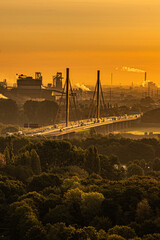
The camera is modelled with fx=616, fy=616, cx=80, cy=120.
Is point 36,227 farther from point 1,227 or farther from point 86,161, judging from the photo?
point 86,161

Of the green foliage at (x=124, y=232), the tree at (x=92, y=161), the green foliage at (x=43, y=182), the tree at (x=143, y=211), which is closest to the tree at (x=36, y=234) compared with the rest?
the green foliage at (x=124, y=232)

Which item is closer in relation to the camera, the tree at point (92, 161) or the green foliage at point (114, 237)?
the green foliage at point (114, 237)

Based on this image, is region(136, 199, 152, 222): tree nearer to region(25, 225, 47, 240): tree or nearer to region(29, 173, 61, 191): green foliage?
region(25, 225, 47, 240): tree

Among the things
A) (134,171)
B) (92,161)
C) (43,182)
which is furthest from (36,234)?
(134,171)

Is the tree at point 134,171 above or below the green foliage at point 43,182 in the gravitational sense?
below

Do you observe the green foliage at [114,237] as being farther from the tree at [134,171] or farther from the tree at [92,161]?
the tree at [134,171]

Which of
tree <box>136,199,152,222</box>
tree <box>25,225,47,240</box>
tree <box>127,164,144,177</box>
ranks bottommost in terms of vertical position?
tree <box>127,164,144,177</box>

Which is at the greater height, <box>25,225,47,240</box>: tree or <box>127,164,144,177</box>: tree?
<box>25,225,47,240</box>: tree

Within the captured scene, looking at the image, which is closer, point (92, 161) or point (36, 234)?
point (36, 234)

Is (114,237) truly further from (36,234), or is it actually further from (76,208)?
(76,208)

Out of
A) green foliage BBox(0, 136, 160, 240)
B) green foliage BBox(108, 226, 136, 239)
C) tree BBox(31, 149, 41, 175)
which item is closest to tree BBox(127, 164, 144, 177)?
tree BBox(31, 149, 41, 175)

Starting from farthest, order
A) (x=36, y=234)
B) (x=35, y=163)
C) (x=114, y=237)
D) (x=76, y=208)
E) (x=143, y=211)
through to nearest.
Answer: (x=35, y=163) < (x=76, y=208) < (x=143, y=211) < (x=36, y=234) < (x=114, y=237)

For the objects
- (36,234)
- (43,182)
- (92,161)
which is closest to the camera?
(36,234)
